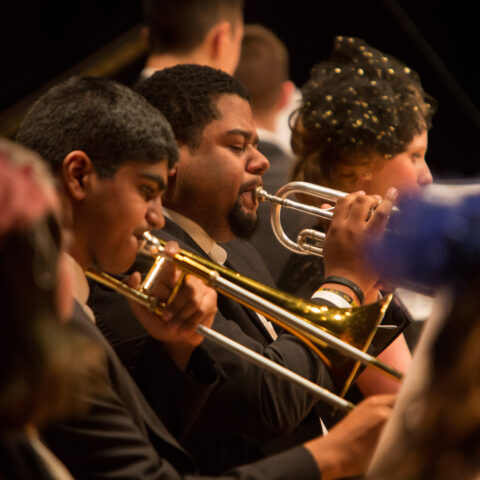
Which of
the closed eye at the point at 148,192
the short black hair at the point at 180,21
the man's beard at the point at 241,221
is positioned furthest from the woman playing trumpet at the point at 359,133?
the closed eye at the point at 148,192

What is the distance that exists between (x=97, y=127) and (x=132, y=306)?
1.42 feet

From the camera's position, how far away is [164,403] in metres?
1.91

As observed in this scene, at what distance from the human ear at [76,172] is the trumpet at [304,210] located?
33.1 inches

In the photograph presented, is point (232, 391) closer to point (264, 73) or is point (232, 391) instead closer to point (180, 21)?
point (180, 21)

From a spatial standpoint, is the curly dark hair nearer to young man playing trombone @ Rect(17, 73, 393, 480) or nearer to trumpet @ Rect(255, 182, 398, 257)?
trumpet @ Rect(255, 182, 398, 257)

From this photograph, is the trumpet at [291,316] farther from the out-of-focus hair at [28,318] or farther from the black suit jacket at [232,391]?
the out-of-focus hair at [28,318]

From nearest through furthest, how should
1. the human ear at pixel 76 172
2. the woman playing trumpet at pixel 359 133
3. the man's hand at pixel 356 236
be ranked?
1. the human ear at pixel 76 172
2. the man's hand at pixel 356 236
3. the woman playing trumpet at pixel 359 133

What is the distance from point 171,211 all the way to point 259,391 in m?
0.63

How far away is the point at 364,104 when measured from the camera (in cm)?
295

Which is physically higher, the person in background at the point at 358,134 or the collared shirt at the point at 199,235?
the person in background at the point at 358,134

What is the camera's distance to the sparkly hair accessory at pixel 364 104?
2.92 metres

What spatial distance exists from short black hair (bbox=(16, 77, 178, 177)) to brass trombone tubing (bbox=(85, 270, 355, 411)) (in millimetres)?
259

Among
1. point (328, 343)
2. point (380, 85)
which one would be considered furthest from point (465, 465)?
point (380, 85)

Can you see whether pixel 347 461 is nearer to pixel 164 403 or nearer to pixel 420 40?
pixel 164 403
